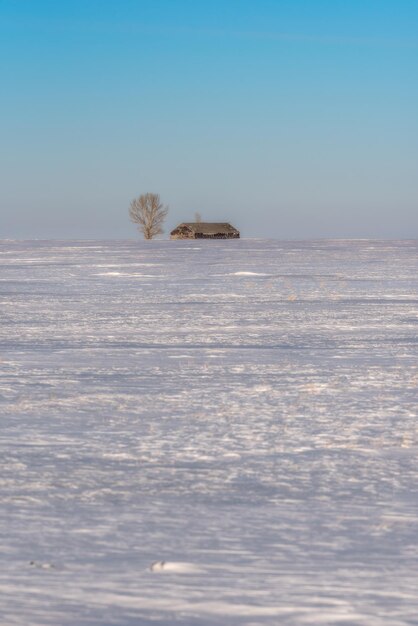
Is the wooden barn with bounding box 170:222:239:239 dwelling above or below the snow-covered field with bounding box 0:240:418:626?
below

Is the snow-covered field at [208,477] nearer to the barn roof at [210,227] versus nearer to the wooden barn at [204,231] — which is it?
the wooden barn at [204,231]

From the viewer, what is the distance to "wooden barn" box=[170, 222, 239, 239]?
9814cm

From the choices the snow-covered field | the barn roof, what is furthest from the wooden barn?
the snow-covered field

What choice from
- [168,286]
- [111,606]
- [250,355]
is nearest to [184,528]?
[111,606]

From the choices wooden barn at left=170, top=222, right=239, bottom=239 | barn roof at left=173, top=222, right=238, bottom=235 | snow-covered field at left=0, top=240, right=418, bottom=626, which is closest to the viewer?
snow-covered field at left=0, top=240, right=418, bottom=626

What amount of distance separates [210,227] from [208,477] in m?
96.9

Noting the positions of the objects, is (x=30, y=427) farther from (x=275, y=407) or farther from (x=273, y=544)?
(x=273, y=544)

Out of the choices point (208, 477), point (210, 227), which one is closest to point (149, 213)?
point (210, 227)

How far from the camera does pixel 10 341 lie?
9352mm

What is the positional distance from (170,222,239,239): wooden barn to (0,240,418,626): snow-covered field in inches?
3474

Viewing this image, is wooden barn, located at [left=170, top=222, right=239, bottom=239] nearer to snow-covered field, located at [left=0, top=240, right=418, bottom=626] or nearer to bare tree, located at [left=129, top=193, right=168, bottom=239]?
bare tree, located at [left=129, top=193, right=168, bottom=239]

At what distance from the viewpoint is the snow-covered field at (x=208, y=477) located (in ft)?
9.26

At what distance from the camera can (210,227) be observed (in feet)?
330

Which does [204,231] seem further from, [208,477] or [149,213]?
[208,477]
